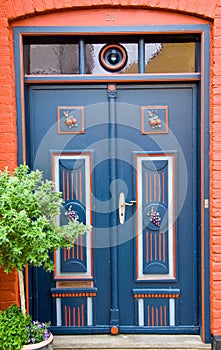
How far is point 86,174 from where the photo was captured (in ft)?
13.1

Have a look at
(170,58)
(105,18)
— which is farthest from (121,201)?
(105,18)

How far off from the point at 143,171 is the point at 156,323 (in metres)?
1.45

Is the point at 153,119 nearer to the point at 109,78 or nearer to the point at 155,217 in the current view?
the point at 109,78

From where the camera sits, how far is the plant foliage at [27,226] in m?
3.07

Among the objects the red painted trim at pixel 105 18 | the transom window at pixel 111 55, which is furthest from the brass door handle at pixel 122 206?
the red painted trim at pixel 105 18

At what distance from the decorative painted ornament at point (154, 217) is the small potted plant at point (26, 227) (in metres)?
0.88

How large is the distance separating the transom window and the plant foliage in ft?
3.66

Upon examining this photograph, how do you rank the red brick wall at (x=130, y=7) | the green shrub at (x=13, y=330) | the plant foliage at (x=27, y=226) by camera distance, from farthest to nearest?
the red brick wall at (x=130, y=7), the green shrub at (x=13, y=330), the plant foliage at (x=27, y=226)

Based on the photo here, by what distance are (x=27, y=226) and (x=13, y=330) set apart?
2.77ft

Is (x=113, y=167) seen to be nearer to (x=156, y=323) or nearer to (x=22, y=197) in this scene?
(x=22, y=197)

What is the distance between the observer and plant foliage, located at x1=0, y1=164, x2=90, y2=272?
3074mm

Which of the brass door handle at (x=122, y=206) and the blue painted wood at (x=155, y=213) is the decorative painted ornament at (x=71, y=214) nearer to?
the brass door handle at (x=122, y=206)

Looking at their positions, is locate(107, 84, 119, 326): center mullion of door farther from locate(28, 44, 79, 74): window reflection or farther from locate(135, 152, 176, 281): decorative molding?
locate(28, 44, 79, 74): window reflection

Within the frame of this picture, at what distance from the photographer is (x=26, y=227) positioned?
3.08 m
